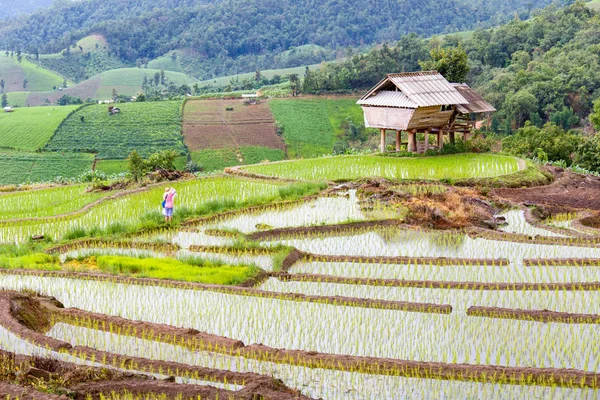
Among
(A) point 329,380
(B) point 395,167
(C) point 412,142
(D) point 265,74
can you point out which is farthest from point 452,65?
(D) point 265,74

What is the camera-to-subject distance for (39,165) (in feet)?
167

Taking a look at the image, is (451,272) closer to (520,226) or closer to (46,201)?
(520,226)

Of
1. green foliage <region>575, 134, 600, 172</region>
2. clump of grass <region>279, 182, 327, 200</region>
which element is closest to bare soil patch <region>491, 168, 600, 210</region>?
clump of grass <region>279, 182, 327, 200</region>

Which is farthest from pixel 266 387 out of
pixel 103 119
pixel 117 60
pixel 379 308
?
pixel 117 60

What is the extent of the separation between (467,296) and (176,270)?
178 inches

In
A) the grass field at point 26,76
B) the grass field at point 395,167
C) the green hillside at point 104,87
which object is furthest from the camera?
the grass field at point 26,76

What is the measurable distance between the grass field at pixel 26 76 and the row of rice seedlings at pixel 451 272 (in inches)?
3377

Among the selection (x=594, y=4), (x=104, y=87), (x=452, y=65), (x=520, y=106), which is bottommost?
(x=104, y=87)

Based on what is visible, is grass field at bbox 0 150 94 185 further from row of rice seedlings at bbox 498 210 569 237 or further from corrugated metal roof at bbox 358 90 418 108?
row of rice seedlings at bbox 498 210 569 237

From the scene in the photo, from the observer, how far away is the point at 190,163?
49.3 m

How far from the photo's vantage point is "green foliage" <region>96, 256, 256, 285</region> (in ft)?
41.3

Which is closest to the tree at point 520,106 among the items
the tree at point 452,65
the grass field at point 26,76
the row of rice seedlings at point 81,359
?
the tree at point 452,65

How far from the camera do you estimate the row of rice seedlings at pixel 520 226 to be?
15898 mm

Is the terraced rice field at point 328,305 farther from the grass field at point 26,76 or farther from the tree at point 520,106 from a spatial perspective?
the grass field at point 26,76
